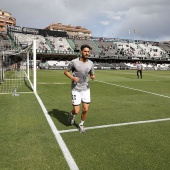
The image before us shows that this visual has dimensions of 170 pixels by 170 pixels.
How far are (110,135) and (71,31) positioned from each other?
150 m

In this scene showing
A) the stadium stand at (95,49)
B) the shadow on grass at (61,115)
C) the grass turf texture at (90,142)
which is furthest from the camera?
the stadium stand at (95,49)

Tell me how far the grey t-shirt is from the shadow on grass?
128 centimetres

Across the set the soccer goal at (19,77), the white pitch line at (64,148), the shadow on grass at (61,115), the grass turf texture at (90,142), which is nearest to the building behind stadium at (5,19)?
the soccer goal at (19,77)

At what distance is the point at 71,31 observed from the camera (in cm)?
14900

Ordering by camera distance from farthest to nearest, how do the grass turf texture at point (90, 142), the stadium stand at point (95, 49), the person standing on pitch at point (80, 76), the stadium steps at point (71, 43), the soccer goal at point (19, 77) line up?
the stadium steps at point (71, 43) → the stadium stand at point (95, 49) → the soccer goal at point (19, 77) → the person standing on pitch at point (80, 76) → the grass turf texture at point (90, 142)

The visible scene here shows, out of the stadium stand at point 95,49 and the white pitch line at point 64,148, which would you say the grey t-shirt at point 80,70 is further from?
the stadium stand at point 95,49

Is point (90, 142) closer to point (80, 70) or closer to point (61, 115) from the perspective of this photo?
point (80, 70)

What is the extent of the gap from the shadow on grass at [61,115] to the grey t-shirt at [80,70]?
1.28 metres

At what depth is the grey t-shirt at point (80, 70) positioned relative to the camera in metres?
4.98

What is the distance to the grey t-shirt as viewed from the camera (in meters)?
4.98

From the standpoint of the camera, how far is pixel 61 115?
6883 millimetres

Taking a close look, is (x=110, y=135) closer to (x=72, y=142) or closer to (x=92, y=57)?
(x=72, y=142)

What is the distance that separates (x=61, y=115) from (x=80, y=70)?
242 centimetres

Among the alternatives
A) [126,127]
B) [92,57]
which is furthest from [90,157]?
[92,57]
